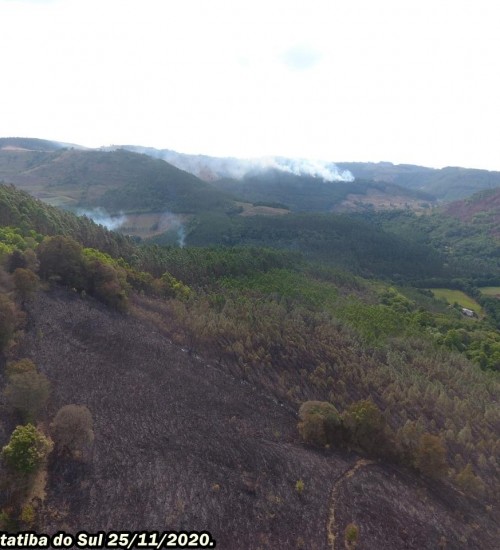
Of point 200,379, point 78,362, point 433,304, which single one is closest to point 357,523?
point 200,379

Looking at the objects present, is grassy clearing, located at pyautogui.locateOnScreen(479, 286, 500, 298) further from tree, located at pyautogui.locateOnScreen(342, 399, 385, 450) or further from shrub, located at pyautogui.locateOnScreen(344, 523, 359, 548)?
shrub, located at pyautogui.locateOnScreen(344, 523, 359, 548)

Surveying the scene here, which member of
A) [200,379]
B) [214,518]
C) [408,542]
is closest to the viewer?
[214,518]

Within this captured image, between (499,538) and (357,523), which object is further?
(499,538)

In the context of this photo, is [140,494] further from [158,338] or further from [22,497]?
[158,338]

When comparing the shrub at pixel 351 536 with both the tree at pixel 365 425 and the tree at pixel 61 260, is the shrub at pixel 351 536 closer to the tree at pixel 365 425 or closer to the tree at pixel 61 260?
the tree at pixel 365 425

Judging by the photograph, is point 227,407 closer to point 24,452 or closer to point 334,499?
point 334,499

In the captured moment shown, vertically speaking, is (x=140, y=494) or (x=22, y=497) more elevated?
(x=22, y=497)

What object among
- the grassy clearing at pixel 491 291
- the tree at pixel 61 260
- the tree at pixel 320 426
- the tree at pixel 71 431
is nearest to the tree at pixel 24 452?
the tree at pixel 71 431
